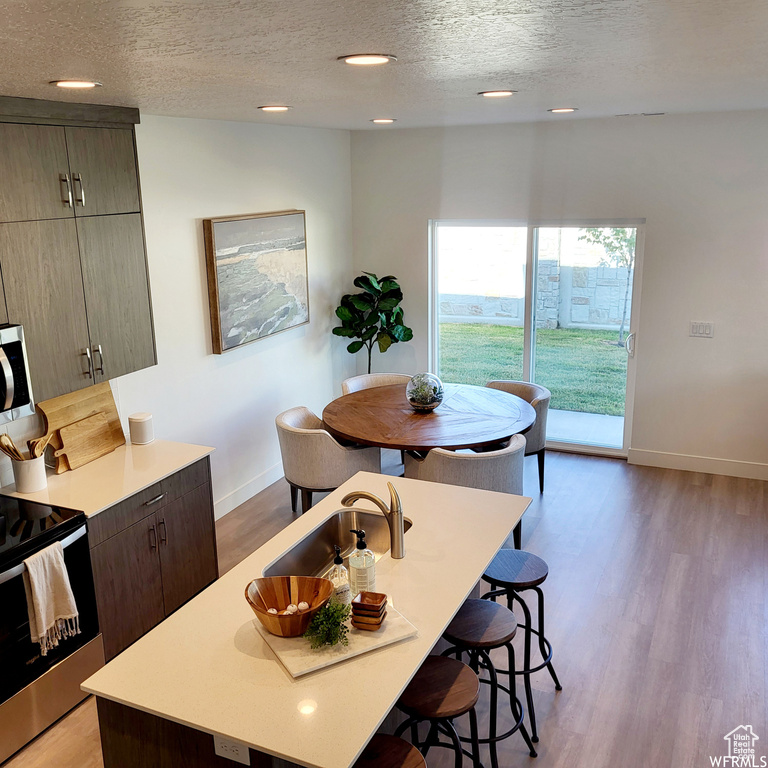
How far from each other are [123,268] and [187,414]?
1.28 m

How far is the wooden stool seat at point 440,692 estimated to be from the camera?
2.41m

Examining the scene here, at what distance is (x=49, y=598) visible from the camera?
3.11 metres

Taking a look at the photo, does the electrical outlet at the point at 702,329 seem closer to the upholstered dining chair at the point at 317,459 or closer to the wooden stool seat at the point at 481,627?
the upholstered dining chair at the point at 317,459

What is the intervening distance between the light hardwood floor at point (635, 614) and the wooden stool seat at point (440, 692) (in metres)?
0.71

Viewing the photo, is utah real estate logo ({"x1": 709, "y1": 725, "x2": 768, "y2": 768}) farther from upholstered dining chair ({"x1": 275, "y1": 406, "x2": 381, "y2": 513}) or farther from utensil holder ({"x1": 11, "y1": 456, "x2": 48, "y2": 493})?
utensil holder ({"x1": 11, "y1": 456, "x2": 48, "y2": 493})

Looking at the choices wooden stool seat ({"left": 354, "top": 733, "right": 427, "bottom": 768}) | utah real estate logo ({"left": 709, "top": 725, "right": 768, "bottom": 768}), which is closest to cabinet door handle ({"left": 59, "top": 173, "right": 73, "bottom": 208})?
wooden stool seat ({"left": 354, "top": 733, "right": 427, "bottom": 768})

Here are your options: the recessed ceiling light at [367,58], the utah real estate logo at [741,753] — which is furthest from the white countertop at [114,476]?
the utah real estate logo at [741,753]

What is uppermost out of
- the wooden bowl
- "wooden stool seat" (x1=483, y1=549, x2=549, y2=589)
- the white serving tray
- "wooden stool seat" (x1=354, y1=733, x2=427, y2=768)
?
the wooden bowl

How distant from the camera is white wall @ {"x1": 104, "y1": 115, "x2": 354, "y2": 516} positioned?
450cm

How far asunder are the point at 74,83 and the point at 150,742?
225 cm

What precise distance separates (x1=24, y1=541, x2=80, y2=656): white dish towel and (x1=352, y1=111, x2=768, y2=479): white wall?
4.32 m

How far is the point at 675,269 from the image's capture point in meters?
5.70

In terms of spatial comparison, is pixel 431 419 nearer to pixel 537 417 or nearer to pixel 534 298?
pixel 537 417

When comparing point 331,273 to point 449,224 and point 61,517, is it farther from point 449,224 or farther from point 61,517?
point 61,517
